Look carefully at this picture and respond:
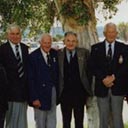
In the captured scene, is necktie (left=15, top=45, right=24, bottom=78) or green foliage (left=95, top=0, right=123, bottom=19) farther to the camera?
green foliage (left=95, top=0, right=123, bottom=19)

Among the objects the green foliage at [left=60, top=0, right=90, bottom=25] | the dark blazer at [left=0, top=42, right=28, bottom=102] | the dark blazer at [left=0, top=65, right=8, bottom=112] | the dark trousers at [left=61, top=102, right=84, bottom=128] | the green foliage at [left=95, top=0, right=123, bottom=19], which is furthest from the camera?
the green foliage at [left=95, top=0, right=123, bottom=19]

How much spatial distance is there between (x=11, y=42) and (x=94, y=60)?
1.36 metres

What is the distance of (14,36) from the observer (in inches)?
321

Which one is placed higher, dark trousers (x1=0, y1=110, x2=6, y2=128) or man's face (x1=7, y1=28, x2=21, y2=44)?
man's face (x1=7, y1=28, x2=21, y2=44)

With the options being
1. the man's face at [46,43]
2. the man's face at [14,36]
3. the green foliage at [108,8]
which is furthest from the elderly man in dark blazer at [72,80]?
the green foliage at [108,8]

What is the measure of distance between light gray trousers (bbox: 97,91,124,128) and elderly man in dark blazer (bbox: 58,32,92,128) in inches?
13.1

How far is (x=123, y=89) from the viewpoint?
8328mm

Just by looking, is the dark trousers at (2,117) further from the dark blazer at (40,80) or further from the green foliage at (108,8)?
the green foliage at (108,8)

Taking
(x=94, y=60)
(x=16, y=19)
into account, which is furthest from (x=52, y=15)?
(x=94, y=60)

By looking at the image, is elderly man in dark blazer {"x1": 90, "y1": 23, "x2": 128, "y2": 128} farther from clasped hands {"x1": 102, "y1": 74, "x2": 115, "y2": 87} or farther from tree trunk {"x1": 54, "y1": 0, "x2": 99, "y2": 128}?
tree trunk {"x1": 54, "y1": 0, "x2": 99, "y2": 128}

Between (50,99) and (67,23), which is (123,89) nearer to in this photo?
(50,99)

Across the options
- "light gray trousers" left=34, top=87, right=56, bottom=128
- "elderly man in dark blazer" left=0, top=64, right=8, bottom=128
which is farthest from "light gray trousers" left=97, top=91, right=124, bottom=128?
"elderly man in dark blazer" left=0, top=64, right=8, bottom=128

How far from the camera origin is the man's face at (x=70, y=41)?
830 cm

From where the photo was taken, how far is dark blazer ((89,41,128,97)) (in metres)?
8.27
